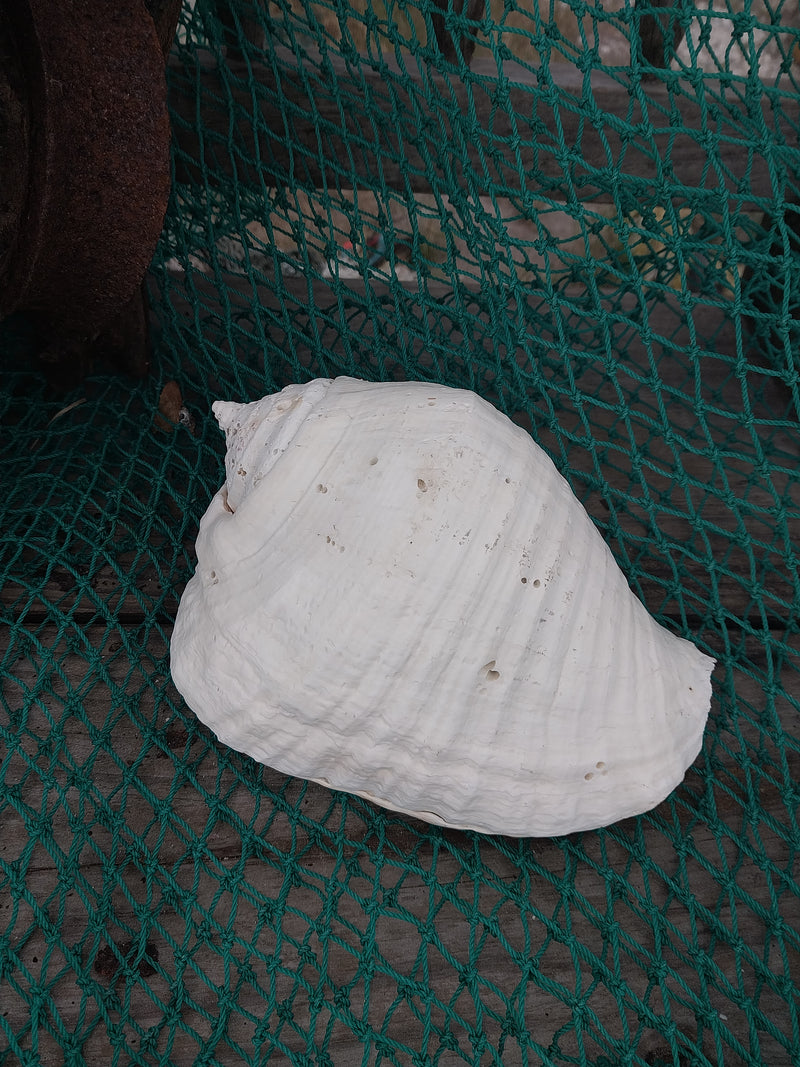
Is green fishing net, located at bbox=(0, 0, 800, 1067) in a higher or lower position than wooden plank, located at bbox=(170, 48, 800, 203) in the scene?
lower

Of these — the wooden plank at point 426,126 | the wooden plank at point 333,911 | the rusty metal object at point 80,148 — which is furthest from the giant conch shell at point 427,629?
the wooden plank at point 426,126

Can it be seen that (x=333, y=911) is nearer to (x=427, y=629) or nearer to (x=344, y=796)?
(x=344, y=796)

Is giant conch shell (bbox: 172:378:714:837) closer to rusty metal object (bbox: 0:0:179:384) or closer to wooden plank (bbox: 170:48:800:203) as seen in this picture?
rusty metal object (bbox: 0:0:179:384)

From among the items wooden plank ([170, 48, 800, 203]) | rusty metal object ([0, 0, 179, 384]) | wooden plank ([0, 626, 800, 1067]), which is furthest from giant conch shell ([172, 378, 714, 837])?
wooden plank ([170, 48, 800, 203])

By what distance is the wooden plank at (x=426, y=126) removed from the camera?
3.76 ft

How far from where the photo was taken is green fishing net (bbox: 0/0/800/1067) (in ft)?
3.01

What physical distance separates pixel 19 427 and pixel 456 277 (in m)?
0.79

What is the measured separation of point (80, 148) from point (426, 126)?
1.78 ft

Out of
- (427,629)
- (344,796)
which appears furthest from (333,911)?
(427,629)

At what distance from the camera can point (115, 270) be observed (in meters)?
1.10

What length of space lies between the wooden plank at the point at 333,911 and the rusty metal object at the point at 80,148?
0.56 meters

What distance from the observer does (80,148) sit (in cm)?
101

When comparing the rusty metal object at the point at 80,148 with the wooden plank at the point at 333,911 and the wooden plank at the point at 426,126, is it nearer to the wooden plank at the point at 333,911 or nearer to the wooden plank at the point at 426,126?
the wooden plank at the point at 426,126

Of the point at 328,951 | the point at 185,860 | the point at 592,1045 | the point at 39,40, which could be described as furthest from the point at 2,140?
the point at 592,1045
